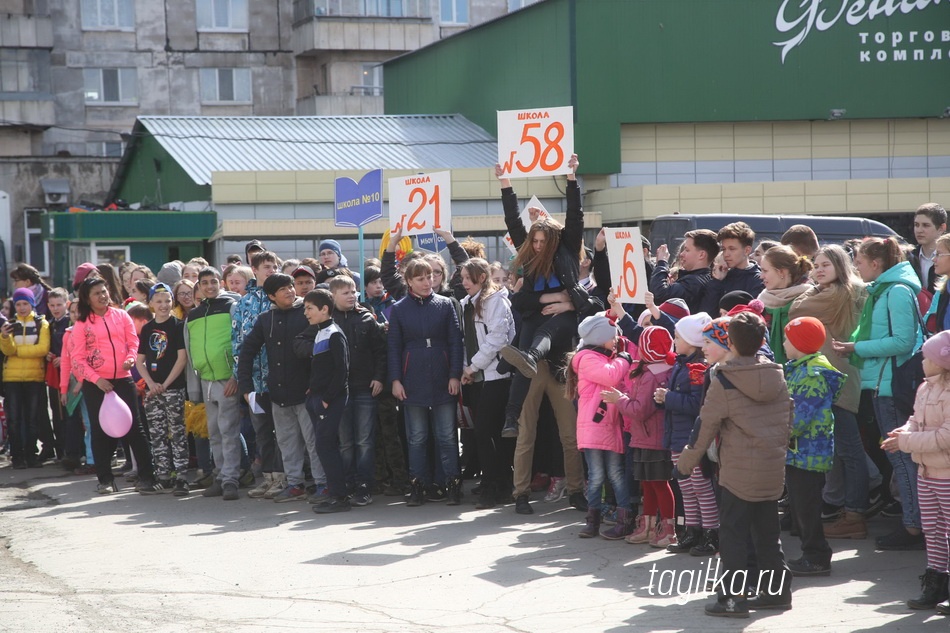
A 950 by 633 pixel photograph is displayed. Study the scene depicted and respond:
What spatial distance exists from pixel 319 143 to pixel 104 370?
20.6m

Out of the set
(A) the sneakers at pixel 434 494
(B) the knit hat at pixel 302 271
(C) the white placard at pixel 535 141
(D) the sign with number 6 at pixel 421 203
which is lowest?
(A) the sneakers at pixel 434 494

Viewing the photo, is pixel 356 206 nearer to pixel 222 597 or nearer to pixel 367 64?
pixel 222 597

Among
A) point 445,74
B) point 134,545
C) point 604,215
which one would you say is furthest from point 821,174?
point 134,545

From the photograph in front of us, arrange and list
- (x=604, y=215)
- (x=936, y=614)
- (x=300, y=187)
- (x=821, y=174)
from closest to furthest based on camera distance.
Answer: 1. (x=936, y=614)
2. (x=300, y=187)
3. (x=604, y=215)
4. (x=821, y=174)

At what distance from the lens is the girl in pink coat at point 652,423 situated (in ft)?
26.1

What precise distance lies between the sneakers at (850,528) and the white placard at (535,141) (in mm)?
4110

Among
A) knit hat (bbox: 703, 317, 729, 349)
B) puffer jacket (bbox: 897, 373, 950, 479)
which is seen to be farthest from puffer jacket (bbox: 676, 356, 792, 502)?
puffer jacket (bbox: 897, 373, 950, 479)

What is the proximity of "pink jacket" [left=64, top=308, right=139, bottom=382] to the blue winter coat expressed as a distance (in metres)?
2.82

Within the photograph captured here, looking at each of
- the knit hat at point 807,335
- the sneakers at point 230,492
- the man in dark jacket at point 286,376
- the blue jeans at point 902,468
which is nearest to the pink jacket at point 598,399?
the knit hat at point 807,335

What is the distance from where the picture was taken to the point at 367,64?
5019 centimetres

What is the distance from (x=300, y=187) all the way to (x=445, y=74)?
39.4ft

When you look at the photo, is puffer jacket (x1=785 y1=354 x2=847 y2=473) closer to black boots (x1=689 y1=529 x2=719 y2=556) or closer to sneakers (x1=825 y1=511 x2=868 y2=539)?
black boots (x1=689 y1=529 x2=719 y2=556)

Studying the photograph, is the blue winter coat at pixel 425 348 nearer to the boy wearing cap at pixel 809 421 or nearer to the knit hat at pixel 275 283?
the knit hat at pixel 275 283

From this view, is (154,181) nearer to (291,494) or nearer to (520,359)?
(291,494)
